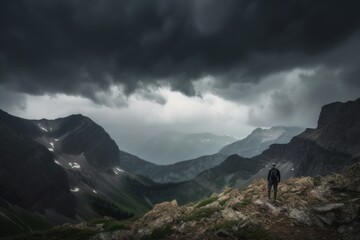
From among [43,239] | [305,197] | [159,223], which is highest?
[305,197]

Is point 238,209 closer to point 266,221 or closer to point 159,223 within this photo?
point 266,221

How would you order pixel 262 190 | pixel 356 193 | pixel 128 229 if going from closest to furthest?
1. pixel 128 229
2. pixel 356 193
3. pixel 262 190

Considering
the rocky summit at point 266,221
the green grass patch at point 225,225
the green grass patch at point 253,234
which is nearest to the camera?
the green grass patch at point 253,234

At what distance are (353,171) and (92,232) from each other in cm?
3978

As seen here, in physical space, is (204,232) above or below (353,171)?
below

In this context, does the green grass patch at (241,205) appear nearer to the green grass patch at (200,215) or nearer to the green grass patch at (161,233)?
the green grass patch at (200,215)

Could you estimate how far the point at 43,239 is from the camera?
32.4 meters

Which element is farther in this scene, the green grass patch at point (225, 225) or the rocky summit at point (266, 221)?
the green grass patch at point (225, 225)

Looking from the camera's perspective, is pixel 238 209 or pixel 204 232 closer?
pixel 204 232

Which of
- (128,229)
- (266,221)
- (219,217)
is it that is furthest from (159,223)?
(266,221)

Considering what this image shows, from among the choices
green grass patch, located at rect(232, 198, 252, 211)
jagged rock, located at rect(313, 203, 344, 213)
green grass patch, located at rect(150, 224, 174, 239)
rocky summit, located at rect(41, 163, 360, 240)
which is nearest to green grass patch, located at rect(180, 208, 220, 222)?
rocky summit, located at rect(41, 163, 360, 240)

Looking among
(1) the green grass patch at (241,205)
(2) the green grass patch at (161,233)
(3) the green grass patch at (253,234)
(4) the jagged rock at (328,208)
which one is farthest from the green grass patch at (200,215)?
(4) the jagged rock at (328,208)

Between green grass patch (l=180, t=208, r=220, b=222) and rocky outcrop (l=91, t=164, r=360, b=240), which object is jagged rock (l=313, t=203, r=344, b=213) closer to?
rocky outcrop (l=91, t=164, r=360, b=240)

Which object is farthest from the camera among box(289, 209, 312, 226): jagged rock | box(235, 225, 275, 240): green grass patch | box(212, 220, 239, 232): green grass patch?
box(289, 209, 312, 226): jagged rock
